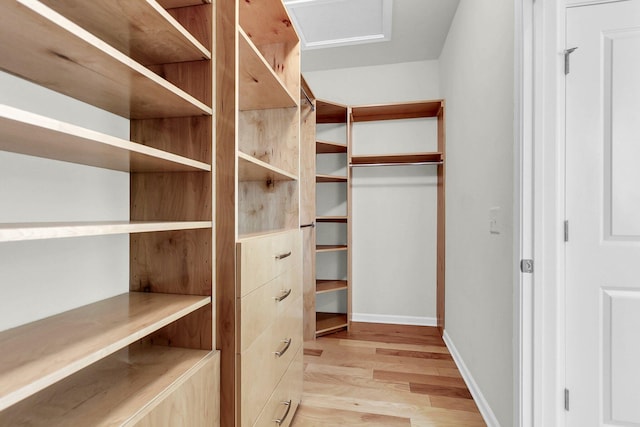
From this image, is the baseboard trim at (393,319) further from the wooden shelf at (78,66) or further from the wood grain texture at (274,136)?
the wooden shelf at (78,66)

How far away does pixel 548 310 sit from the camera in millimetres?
1185

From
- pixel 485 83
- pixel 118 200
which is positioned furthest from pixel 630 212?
pixel 118 200

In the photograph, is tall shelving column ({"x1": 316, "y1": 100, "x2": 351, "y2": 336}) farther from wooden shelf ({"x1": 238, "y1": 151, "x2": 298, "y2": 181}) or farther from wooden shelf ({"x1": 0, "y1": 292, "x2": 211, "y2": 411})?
wooden shelf ({"x1": 0, "y1": 292, "x2": 211, "y2": 411})

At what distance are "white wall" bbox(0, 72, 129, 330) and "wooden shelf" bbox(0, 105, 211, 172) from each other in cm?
6

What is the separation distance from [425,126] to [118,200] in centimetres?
270

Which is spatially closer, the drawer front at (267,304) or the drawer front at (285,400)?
the drawer front at (267,304)

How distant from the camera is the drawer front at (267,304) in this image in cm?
107

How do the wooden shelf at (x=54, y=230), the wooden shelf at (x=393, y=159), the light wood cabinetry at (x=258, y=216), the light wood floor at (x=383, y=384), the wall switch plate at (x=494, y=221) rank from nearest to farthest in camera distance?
the wooden shelf at (x=54, y=230) → the light wood cabinetry at (x=258, y=216) → the wall switch plate at (x=494, y=221) → the light wood floor at (x=383, y=384) → the wooden shelf at (x=393, y=159)

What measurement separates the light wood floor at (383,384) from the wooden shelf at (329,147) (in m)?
1.74

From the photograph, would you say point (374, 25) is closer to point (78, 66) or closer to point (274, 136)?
point (274, 136)

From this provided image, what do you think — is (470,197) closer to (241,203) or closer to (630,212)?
(630,212)

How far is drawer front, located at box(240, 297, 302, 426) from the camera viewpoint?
1052 millimetres

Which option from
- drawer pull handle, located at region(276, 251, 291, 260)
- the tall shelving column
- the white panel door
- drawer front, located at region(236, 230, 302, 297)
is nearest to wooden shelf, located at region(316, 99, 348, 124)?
the tall shelving column

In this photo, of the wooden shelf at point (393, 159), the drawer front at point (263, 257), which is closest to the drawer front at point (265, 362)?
the drawer front at point (263, 257)
